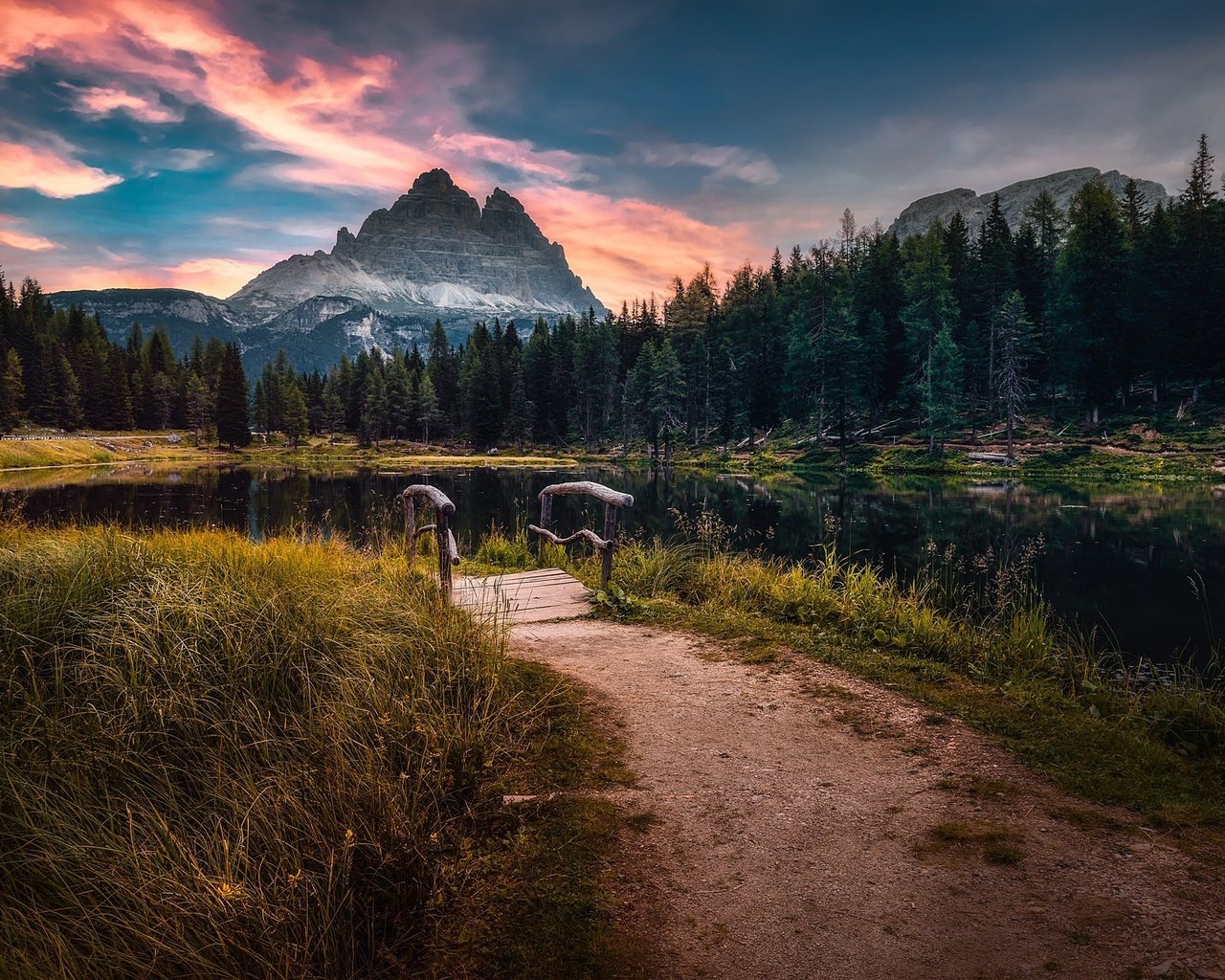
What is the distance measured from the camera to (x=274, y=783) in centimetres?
380

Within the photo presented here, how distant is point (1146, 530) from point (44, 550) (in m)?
28.5

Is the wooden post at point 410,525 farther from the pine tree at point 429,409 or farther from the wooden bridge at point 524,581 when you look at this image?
the pine tree at point 429,409

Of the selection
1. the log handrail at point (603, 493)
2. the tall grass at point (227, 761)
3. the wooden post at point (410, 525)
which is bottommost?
the tall grass at point (227, 761)

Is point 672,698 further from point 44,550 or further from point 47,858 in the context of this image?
point 44,550

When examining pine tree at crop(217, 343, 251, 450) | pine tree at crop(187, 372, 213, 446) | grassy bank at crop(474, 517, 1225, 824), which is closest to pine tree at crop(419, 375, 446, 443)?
pine tree at crop(217, 343, 251, 450)

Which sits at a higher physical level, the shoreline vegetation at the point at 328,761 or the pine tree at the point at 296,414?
the pine tree at the point at 296,414

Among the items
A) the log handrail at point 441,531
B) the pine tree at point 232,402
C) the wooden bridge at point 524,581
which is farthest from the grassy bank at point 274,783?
the pine tree at point 232,402

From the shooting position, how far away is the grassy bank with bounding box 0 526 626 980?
279 cm

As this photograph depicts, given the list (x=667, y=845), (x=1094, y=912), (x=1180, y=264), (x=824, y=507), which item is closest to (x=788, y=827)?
(x=667, y=845)

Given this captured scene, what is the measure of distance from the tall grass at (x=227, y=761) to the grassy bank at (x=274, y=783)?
2 centimetres

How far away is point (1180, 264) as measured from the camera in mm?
52531

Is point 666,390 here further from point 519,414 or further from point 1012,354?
point 1012,354

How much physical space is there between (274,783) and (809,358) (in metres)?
68.8

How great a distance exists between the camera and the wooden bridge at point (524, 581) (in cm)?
814
